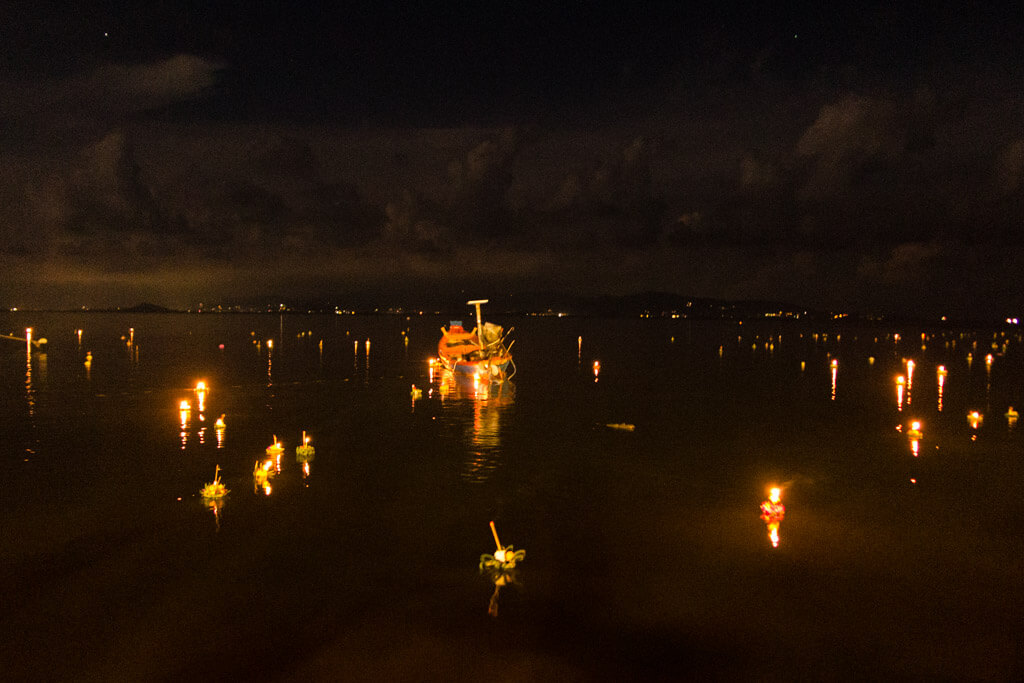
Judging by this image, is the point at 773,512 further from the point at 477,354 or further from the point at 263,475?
the point at 477,354

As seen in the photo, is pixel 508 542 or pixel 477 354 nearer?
pixel 508 542

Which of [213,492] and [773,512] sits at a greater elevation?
[213,492]

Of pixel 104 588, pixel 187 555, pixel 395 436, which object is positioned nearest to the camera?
pixel 104 588

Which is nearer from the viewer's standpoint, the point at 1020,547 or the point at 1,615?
the point at 1,615

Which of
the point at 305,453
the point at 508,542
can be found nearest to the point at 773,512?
the point at 508,542

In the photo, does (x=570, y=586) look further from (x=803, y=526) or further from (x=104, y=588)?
(x=104, y=588)

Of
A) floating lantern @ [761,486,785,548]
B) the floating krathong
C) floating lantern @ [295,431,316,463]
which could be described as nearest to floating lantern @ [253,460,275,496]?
floating lantern @ [295,431,316,463]

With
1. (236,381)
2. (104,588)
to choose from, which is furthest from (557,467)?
(236,381)
